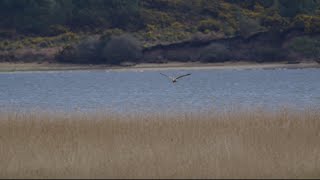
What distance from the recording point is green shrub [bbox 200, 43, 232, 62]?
2522 inches

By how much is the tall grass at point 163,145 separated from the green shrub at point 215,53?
4391 cm

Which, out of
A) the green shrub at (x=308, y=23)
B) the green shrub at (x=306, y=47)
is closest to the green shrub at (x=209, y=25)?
the green shrub at (x=308, y=23)

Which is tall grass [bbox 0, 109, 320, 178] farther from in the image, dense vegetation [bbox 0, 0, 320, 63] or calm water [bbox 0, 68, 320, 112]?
dense vegetation [bbox 0, 0, 320, 63]

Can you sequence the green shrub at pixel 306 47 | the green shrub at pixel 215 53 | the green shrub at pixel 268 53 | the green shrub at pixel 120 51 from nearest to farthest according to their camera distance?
1. the green shrub at pixel 306 47
2. the green shrub at pixel 268 53
3. the green shrub at pixel 215 53
4. the green shrub at pixel 120 51

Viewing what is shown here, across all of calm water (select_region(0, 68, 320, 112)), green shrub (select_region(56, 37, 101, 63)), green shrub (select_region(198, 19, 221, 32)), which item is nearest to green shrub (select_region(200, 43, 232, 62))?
green shrub (select_region(56, 37, 101, 63))

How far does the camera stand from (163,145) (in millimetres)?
16250

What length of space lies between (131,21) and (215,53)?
46.6ft

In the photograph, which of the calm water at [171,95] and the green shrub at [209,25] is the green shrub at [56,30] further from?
the calm water at [171,95]

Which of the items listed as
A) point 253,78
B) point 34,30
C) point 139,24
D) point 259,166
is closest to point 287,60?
point 253,78

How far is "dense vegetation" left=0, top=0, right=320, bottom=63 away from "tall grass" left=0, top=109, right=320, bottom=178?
153 ft

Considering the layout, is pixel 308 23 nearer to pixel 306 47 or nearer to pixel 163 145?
pixel 306 47

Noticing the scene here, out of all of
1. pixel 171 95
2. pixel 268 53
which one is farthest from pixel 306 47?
pixel 171 95

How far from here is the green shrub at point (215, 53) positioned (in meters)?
64.1

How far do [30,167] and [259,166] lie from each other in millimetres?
3406
